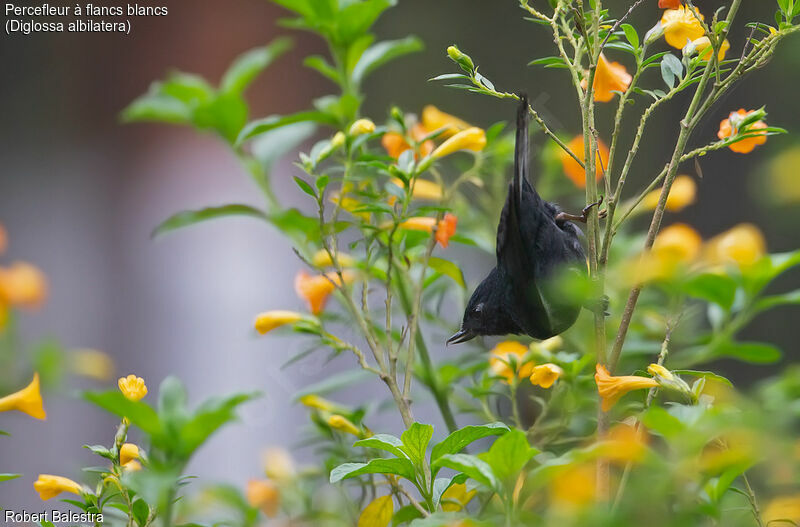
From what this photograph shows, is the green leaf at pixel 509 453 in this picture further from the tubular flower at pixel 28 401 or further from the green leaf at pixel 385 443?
the tubular flower at pixel 28 401

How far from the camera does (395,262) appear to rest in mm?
859

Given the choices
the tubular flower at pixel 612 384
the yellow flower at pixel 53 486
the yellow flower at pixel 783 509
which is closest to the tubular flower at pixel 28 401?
the yellow flower at pixel 53 486

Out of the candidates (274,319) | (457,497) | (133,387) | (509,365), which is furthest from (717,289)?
(133,387)

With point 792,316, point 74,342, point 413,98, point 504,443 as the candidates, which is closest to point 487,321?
point 504,443

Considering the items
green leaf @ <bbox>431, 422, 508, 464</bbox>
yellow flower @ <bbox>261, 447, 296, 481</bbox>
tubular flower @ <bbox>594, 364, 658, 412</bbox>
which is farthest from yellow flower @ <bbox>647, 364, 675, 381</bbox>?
yellow flower @ <bbox>261, 447, 296, 481</bbox>

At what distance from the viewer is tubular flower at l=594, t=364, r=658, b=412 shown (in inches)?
21.1

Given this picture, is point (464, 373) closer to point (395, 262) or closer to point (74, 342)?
point (395, 262)

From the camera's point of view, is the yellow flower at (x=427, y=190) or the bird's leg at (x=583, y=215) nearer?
the bird's leg at (x=583, y=215)

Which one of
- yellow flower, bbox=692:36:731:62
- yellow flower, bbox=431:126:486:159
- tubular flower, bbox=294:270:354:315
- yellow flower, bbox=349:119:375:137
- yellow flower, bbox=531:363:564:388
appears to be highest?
yellow flower, bbox=692:36:731:62

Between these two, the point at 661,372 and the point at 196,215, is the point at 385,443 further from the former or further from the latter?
the point at 196,215

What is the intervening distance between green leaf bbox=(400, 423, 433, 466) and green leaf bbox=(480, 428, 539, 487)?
0.06 metres

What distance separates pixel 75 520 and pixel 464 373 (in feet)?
1.34

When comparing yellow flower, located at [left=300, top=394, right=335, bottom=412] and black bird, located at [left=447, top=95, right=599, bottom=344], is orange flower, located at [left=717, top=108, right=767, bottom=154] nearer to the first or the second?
black bird, located at [left=447, top=95, right=599, bottom=344]

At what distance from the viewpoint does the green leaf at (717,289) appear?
74 centimetres
